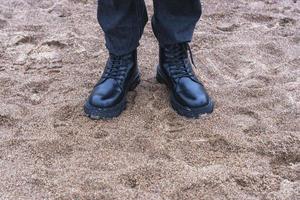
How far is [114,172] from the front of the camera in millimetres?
1555

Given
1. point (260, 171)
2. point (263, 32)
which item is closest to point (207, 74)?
point (263, 32)

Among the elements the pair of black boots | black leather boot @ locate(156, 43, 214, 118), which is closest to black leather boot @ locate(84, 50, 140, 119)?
the pair of black boots

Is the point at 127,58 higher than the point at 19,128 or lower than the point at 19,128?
higher

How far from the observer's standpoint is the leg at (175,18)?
1.79 metres

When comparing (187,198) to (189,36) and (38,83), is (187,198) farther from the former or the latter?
(38,83)

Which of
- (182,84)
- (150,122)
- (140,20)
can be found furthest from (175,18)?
(150,122)

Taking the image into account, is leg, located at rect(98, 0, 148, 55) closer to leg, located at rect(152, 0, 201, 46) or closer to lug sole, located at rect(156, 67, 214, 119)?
leg, located at rect(152, 0, 201, 46)

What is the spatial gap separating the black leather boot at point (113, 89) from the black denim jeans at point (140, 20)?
0.22 ft

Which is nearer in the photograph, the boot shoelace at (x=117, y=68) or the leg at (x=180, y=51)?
the leg at (x=180, y=51)

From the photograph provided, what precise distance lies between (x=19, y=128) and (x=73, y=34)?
870mm

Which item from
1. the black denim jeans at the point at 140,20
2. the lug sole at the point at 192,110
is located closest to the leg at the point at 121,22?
the black denim jeans at the point at 140,20

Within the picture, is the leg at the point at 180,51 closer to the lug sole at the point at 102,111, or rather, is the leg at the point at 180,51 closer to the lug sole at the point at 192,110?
the lug sole at the point at 192,110

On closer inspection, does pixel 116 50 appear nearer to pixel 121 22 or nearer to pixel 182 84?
pixel 121 22

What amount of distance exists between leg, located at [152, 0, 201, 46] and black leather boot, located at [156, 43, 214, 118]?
6 cm
